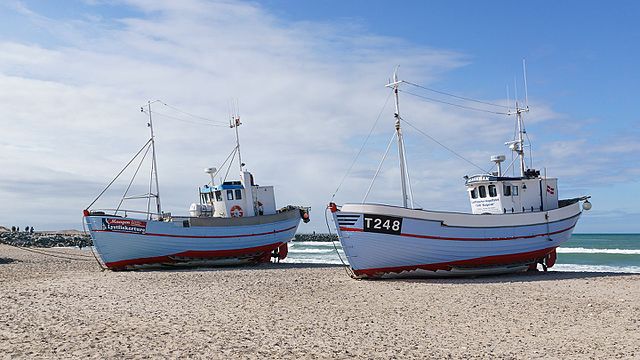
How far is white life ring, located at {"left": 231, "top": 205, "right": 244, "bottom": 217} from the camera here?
30.5 m

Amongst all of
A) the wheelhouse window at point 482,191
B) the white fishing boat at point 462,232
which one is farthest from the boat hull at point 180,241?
the wheelhouse window at point 482,191

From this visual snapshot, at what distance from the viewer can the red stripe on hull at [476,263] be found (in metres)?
21.8

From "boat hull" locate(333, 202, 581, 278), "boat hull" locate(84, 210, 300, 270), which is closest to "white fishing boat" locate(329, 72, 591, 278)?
"boat hull" locate(333, 202, 581, 278)

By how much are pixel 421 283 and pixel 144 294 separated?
908 centimetres

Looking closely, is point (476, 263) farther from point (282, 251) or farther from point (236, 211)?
point (236, 211)

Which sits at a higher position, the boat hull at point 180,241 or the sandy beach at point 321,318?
the boat hull at point 180,241

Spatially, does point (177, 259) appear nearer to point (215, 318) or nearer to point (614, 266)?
point (215, 318)

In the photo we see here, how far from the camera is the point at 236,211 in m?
30.6

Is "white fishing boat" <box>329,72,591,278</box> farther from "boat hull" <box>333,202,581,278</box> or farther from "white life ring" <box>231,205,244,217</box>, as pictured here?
"white life ring" <box>231,205,244,217</box>

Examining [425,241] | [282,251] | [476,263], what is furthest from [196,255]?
[476,263]

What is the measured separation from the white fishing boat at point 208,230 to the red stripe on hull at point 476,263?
30.0ft

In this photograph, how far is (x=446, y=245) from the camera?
2183 cm

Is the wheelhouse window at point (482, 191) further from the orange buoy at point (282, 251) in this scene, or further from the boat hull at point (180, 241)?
the orange buoy at point (282, 251)

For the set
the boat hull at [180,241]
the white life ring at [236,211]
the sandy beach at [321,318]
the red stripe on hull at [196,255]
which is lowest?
the sandy beach at [321,318]
